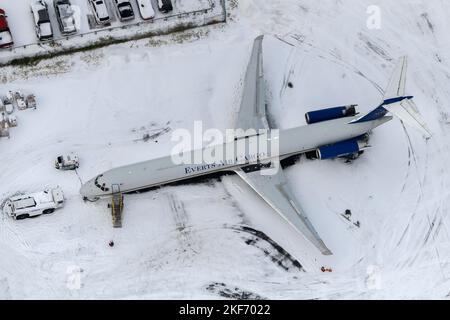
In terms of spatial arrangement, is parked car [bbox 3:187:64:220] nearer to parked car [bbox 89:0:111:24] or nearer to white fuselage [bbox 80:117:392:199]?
white fuselage [bbox 80:117:392:199]

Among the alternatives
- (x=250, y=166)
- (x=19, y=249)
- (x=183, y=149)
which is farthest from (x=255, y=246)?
(x=19, y=249)

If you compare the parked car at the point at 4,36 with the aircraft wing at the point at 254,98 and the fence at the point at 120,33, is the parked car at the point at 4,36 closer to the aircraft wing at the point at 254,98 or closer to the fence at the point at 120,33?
the fence at the point at 120,33

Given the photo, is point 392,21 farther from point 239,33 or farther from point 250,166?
point 250,166

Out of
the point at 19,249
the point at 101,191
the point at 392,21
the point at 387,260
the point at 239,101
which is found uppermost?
the point at 392,21

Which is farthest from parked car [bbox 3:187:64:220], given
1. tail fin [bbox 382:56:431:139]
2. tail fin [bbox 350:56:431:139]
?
tail fin [bbox 382:56:431:139]

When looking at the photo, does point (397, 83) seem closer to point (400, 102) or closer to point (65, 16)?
point (400, 102)

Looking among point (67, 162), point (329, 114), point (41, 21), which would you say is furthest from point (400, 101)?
point (41, 21)
